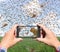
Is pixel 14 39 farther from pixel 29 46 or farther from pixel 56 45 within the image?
pixel 56 45

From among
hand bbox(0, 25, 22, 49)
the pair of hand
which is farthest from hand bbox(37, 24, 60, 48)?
hand bbox(0, 25, 22, 49)

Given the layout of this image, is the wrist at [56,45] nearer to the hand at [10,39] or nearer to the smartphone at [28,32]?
the smartphone at [28,32]

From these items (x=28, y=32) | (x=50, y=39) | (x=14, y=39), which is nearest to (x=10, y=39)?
(x=14, y=39)

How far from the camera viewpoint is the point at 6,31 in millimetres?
3783

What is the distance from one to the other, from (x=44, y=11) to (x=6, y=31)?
0.61 metres

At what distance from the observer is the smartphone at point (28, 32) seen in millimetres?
3758

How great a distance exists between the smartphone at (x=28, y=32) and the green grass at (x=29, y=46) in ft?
0.20

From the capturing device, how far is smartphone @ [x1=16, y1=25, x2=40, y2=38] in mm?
3758

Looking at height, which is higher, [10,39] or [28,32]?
[28,32]

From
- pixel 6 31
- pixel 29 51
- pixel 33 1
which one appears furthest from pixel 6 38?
pixel 33 1

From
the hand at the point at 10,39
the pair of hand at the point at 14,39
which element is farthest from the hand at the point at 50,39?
the hand at the point at 10,39

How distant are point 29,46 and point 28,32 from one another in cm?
20

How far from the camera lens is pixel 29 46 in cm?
376

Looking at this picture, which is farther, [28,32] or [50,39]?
[50,39]
